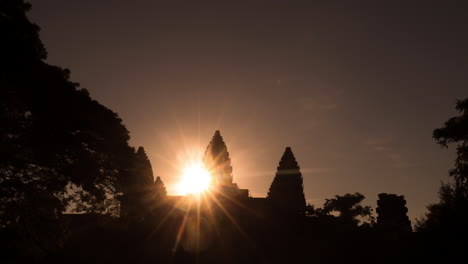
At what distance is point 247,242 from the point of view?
2375 cm

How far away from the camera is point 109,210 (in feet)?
64.6

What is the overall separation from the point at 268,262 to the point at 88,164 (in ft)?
42.4

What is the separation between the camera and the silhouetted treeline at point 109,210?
12625 millimetres

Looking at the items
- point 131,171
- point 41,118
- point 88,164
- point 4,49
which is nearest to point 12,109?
point 41,118

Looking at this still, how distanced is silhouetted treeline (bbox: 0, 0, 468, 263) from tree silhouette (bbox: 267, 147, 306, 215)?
13857mm

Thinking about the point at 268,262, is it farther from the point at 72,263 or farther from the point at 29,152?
the point at 29,152

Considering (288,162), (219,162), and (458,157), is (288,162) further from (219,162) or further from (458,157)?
(458,157)

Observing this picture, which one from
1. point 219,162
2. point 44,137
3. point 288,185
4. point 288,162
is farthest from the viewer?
point 219,162

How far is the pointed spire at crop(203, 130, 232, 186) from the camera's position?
174 ft

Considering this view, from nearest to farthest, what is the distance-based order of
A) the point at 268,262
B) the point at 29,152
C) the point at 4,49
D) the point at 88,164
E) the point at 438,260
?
the point at 4,49, the point at 29,152, the point at 88,164, the point at 438,260, the point at 268,262

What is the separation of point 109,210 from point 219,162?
3405cm

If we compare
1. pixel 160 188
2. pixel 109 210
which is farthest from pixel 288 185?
pixel 109 210

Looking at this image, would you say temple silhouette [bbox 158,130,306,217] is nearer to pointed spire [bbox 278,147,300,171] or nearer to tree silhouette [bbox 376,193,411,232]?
pointed spire [bbox 278,147,300,171]

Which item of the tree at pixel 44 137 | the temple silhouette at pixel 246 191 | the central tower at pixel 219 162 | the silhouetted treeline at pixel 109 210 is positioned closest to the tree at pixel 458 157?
the silhouetted treeline at pixel 109 210
